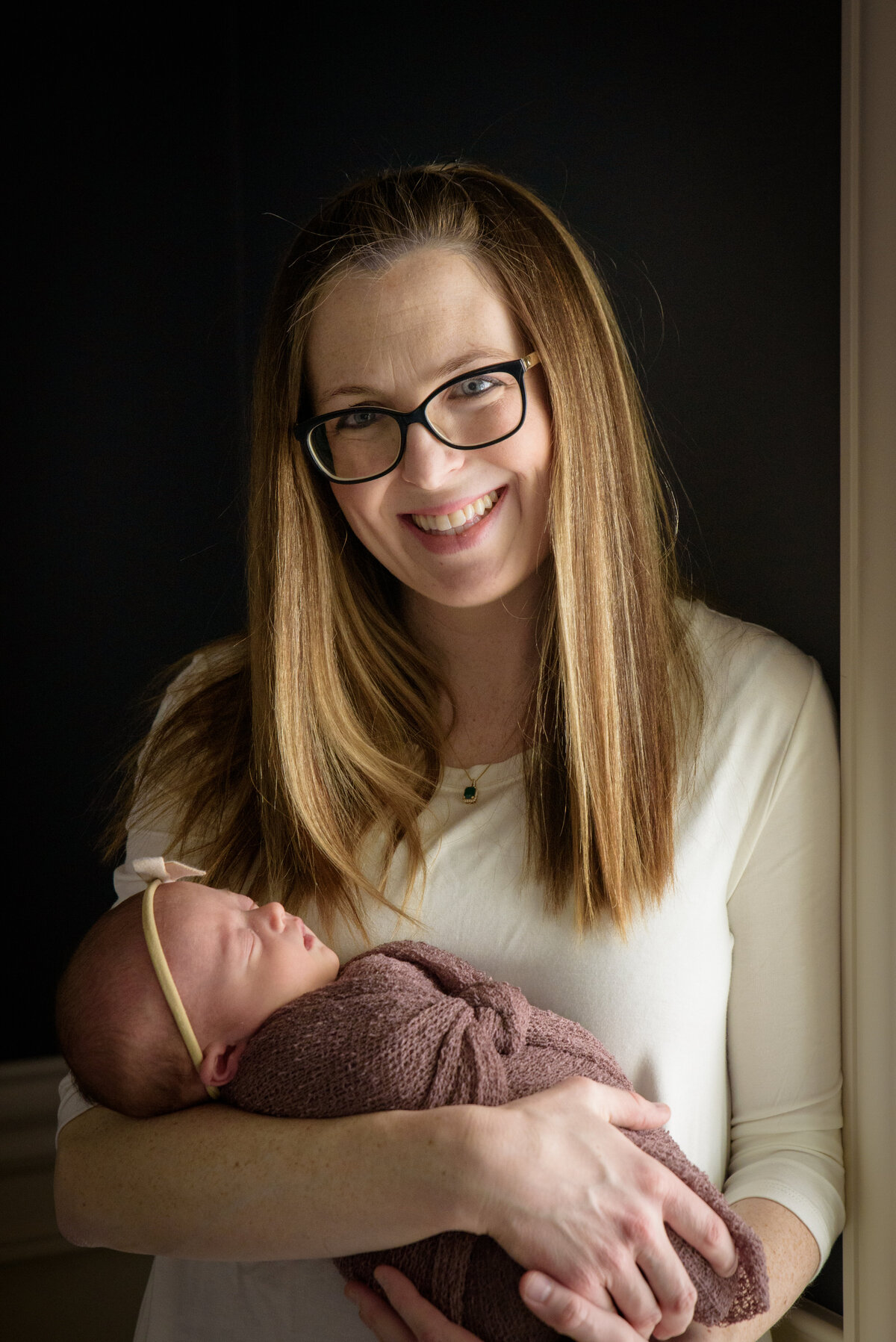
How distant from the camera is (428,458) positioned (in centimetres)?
132

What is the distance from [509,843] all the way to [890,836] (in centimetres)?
44

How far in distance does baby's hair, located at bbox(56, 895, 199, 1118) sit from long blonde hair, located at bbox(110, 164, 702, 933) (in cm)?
26

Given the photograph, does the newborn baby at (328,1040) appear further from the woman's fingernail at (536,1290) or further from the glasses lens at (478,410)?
the glasses lens at (478,410)

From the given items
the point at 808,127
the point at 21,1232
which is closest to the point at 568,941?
the point at 808,127

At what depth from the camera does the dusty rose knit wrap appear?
1060 mm

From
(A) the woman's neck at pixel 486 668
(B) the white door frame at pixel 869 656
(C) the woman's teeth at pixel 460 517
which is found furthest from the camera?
(A) the woman's neck at pixel 486 668

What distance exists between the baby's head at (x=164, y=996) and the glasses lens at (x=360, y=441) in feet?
1.81

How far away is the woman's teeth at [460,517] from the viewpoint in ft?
4.43

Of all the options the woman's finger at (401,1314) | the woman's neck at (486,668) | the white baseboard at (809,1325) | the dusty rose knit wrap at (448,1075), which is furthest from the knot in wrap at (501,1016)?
the white baseboard at (809,1325)

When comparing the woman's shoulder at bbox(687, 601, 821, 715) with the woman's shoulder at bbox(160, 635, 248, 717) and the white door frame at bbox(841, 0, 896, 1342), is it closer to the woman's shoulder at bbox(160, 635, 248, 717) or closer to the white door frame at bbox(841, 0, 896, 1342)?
the white door frame at bbox(841, 0, 896, 1342)

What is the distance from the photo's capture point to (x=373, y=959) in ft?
4.00

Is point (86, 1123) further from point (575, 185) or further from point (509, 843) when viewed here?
point (575, 185)

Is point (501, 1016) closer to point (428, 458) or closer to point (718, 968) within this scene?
point (718, 968)

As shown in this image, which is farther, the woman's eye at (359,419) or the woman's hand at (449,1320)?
the woman's eye at (359,419)
